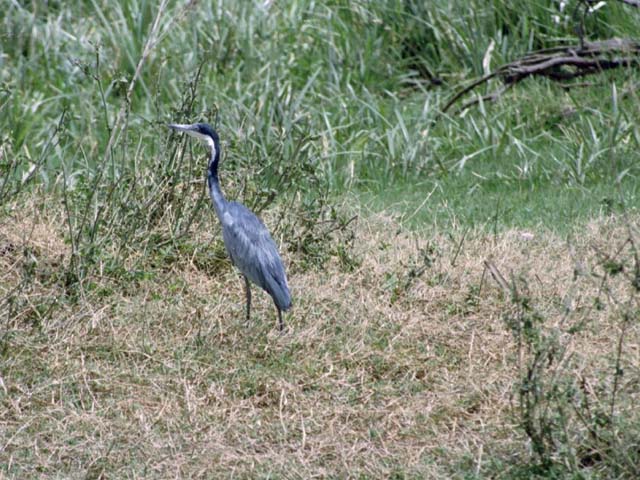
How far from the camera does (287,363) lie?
520 cm

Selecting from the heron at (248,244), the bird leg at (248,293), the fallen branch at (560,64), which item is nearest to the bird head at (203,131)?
the heron at (248,244)

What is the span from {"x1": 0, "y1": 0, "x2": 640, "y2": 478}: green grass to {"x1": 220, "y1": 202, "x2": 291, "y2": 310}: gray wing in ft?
0.66

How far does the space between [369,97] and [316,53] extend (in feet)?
2.66

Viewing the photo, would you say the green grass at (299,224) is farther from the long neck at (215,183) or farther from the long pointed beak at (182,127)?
the long neck at (215,183)

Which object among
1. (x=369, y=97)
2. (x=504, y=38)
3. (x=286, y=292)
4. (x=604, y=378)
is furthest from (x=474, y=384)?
(x=504, y=38)

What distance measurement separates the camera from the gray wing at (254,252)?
5.44 meters

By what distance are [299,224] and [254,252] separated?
1037 millimetres

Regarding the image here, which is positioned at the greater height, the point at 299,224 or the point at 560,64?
the point at 560,64

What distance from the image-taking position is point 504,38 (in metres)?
9.47

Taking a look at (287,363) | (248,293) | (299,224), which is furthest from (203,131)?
(287,363)

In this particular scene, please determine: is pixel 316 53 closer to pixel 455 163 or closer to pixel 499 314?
pixel 455 163

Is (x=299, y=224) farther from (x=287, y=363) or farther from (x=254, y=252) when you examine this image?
(x=287, y=363)

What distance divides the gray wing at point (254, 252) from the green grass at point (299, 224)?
200 mm

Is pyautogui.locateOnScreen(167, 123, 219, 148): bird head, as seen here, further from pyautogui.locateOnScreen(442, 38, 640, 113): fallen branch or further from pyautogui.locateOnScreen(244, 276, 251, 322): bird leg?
pyautogui.locateOnScreen(442, 38, 640, 113): fallen branch
